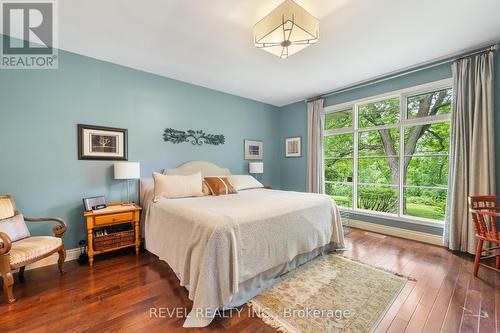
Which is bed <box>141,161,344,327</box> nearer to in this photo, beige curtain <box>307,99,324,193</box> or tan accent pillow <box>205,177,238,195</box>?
tan accent pillow <box>205,177,238,195</box>

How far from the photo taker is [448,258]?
8.75 ft

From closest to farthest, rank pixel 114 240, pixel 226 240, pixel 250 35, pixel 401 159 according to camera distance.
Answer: pixel 226 240
pixel 250 35
pixel 114 240
pixel 401 159

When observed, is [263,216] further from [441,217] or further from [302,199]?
[441,217]

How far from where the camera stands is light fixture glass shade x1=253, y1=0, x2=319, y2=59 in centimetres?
185

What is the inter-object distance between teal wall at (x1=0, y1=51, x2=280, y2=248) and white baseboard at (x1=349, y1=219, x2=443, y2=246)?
10.8 feet

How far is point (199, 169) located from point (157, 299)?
7.36ft

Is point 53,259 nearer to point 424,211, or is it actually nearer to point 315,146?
point 315,146

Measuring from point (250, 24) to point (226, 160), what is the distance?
2597 mm

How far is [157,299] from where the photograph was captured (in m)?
1.88

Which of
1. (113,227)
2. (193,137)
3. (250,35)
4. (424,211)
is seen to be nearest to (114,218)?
(113,227)

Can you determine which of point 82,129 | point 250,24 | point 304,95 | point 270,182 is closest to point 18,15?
point 82,129

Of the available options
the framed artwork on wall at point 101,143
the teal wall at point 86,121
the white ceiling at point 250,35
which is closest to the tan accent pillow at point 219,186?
the teal wall at point 86,121

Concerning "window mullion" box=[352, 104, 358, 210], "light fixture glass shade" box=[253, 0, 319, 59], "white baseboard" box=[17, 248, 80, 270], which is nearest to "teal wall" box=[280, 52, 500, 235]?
"window mullion" box=[352, 104, 358, 210]

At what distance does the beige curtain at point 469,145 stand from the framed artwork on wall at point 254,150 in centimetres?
331
